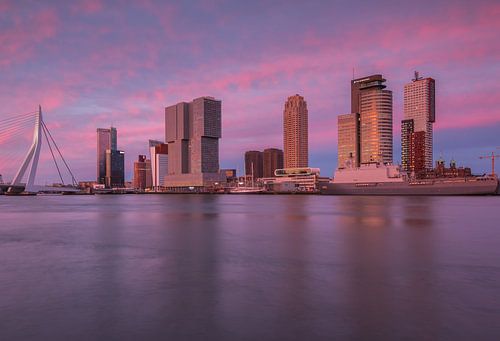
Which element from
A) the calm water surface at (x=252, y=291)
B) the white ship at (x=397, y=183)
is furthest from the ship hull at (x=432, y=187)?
the calm water surface at (x=252, y=291)

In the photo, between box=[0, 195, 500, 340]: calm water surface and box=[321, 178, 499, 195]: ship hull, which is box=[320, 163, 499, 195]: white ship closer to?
box=[321, 178, 499, 195]: ship hull

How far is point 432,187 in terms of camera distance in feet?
424

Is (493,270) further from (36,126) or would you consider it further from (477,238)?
(36,126)

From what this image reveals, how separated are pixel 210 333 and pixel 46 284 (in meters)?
8.01

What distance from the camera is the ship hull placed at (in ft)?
410

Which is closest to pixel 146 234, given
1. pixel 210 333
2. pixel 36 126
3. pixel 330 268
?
pixel 330 268

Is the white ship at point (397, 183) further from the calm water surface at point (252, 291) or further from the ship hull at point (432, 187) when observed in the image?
the calm water surface at point (252, 291)

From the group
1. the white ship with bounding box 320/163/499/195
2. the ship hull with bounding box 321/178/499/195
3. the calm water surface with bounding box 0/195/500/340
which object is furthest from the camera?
the white ship with bounding box 320/163/499/195

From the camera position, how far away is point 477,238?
25656 mm

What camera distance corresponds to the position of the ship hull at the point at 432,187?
125 m

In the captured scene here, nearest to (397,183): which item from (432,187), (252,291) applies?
(432,187)

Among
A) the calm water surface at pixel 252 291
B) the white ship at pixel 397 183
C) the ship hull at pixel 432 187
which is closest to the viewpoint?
the calm water surface at pixel 252 291

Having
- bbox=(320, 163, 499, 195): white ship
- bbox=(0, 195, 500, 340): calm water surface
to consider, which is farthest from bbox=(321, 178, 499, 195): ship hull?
bbox=(0, 195, 500, 340): calm water surface

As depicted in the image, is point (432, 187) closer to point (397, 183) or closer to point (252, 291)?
point (397, 183)
